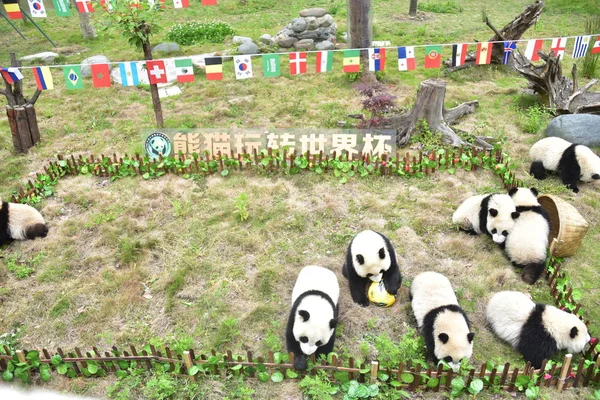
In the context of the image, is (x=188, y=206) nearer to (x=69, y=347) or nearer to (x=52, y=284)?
(x=52, y=284)

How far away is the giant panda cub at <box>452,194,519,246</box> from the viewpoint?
656cm

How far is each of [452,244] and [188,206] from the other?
441cm

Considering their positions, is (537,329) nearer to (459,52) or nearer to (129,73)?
(459,52)

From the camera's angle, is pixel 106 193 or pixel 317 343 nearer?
pixel 317 343

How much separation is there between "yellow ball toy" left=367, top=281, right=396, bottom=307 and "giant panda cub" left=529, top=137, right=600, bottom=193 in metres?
4.39

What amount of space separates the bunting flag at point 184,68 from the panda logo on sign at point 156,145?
3.98 ft

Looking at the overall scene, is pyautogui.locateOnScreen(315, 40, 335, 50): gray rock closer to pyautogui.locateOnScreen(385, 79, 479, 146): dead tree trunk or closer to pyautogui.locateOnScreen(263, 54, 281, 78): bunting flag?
pyautogui.locateOnScreen(385, 79, 479, 146): dead tree trunk

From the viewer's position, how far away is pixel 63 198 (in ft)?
27.5

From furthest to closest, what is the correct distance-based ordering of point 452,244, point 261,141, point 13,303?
point 261,141
point 452,244
point 13,303

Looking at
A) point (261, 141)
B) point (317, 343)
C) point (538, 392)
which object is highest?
point (261, 141)

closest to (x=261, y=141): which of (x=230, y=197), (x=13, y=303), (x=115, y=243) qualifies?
(x=230, y=197)

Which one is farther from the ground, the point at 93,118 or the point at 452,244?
the point at 93,118

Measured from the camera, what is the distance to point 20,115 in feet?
31.8

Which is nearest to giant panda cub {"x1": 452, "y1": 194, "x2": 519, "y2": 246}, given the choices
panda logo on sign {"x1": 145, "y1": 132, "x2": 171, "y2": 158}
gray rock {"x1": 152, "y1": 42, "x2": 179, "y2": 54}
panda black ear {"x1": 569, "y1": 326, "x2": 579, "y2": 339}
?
panda black ear {"x1": 569, "y1": 326, "x2": 579, "y2": 339}
